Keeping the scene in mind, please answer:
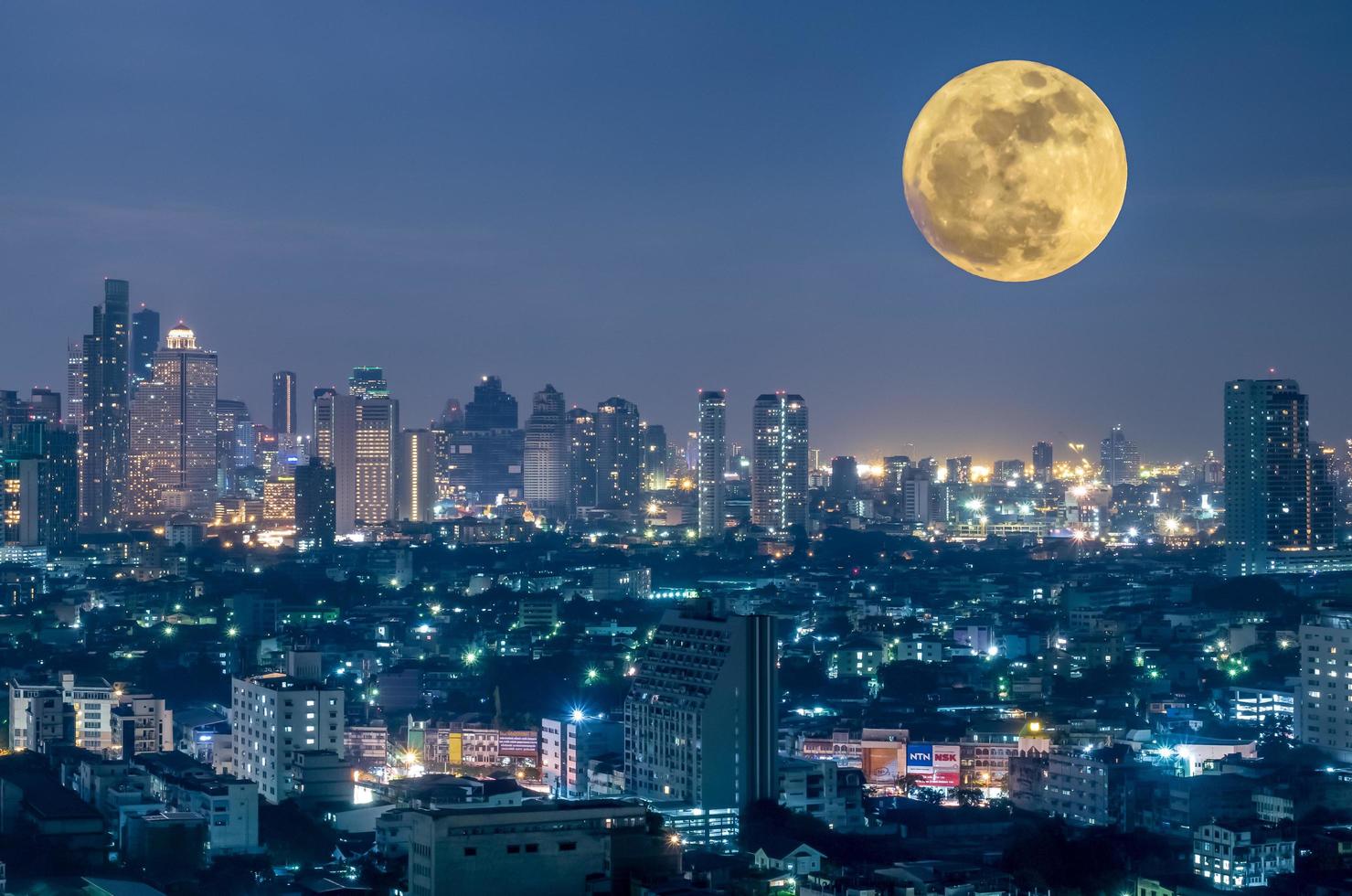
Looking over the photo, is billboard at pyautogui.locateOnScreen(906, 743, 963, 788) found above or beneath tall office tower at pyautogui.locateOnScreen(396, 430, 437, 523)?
beneath

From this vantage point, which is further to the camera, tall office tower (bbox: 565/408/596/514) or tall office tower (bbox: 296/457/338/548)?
tall office tower (bbox: 565/408/596/514)

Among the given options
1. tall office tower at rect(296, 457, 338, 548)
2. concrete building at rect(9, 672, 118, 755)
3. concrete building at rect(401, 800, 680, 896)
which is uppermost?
tall office tower at rect(296, 457, 338, 548)

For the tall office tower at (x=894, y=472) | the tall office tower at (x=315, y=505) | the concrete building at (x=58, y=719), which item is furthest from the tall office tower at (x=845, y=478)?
the concrete building at (x=58, y=719)

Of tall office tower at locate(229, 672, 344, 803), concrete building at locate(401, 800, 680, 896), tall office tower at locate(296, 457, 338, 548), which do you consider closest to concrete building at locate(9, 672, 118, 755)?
tall office tower at locate(229, 672, 344, 803)

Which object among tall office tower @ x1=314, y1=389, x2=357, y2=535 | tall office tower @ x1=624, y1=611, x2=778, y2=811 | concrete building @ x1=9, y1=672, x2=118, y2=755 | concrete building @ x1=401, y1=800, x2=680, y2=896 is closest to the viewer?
concrete building @ x1=401, y1=800, x2=680, y2=896

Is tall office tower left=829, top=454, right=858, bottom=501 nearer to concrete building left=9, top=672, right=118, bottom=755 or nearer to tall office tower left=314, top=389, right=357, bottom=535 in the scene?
tall office tower left=314, top=389, right=357, bottom=535

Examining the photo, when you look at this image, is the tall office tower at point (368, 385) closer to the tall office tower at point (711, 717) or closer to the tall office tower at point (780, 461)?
the tall office tower at point (780, 461)

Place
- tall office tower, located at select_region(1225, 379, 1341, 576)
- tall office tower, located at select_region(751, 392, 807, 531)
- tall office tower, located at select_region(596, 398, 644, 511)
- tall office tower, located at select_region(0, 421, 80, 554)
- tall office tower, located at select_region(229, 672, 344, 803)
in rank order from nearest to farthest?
tall office tower, located at select_region(229, 672, 344, 803), tall office tower, located at select_region(1225, 379, 1341, 576), tall office tower, located at select_region(0, 421, 80, 554), tall office tower, located at select_region(751, 392, 807, 531), tall office tower, located at select_region(596, 398, 644, 511)

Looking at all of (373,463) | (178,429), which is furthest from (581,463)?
(178,429)
